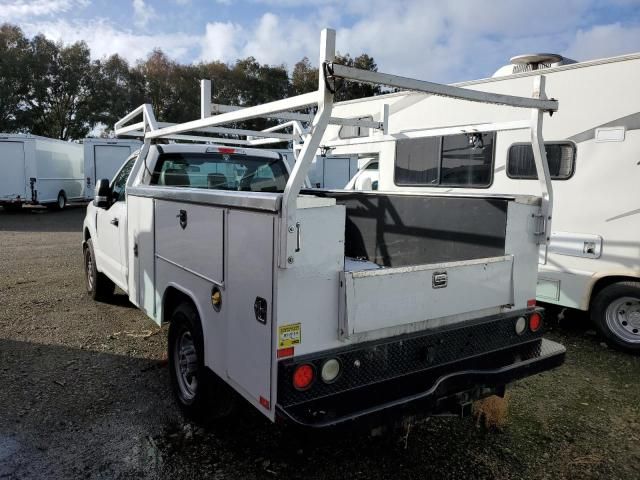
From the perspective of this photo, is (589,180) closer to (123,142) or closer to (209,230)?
(209,230)

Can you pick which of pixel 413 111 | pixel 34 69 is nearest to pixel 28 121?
pixel 34 69

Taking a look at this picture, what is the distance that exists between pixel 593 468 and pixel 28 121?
108 feet

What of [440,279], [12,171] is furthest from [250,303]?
[12,171]

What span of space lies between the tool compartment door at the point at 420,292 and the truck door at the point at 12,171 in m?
18.0

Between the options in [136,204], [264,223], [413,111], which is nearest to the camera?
[264,223]

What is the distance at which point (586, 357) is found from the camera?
15.6 ft

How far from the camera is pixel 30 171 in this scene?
1717cm

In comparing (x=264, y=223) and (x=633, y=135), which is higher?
(x=633, y=135)

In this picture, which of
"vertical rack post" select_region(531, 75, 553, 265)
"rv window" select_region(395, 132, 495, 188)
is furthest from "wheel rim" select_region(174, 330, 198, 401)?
"rv window" select_region(395, 132, 495, 188)

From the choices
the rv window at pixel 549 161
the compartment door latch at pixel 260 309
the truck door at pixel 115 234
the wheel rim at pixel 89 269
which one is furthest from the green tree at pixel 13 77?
the compartment door latch at pixel 260 309

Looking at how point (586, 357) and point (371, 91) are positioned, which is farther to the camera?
point (371, 91)

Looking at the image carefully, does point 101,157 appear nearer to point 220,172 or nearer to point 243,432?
point 220,172

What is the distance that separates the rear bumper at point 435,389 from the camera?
94.8 inches

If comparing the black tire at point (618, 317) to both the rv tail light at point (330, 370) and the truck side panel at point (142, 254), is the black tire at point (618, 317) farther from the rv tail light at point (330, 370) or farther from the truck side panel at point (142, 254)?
the truck side panel at point (142, 254)
